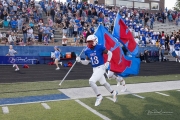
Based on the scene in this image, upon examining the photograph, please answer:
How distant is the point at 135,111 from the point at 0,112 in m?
3.68

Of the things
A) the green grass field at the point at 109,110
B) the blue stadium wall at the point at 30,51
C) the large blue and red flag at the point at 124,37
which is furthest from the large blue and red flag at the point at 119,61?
the blue stadium wall at the point at 30,51

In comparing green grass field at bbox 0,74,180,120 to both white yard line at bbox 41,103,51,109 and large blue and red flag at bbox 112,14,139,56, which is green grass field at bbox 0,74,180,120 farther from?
large blue and red flag at bbox 112,14,139,56

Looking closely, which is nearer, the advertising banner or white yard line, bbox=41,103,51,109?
white yard line, bbox=41,103,51,109

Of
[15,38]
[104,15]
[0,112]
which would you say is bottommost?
[0,112]

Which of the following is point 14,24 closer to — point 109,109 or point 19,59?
point 19,59

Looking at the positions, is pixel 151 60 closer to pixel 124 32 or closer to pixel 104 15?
pixel 104 15

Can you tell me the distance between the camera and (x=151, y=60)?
2361cm

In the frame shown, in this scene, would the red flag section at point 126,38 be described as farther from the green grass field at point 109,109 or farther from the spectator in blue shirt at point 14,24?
the spectator in blue shirt at point 14,24

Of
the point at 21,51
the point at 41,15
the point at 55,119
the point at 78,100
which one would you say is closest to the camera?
the point at 55,119

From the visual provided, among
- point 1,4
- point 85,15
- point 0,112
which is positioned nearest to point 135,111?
point 0,112

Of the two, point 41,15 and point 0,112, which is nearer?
point 0,112

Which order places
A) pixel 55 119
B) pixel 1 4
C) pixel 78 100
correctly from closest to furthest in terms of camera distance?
pixel 55 119, pixel 78 100, pixel 1 4

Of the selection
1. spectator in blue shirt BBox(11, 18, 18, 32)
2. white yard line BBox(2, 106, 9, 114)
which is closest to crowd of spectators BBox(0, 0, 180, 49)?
spectator in blue shirt BBox(11, 18, 18, 32)

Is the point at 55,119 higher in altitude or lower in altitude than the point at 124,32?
lower
